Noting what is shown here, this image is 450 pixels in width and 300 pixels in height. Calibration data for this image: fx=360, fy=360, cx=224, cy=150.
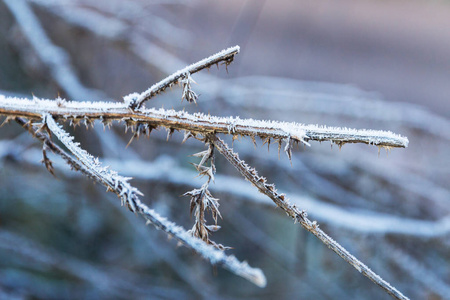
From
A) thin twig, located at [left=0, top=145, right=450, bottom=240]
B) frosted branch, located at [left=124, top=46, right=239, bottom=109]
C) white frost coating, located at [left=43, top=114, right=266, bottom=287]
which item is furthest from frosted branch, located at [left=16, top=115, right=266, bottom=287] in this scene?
thin twig, located at [left=0, top=145, right=450, bottom=240]

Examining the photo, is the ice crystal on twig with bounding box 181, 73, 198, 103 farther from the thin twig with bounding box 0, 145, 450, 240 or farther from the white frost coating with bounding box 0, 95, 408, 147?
the thin twig with bounding box 0, 145, 450, 240

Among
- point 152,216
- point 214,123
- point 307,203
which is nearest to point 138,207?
point 152,216

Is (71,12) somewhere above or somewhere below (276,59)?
below

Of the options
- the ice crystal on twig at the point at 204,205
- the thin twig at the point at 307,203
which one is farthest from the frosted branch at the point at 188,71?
the thin twig at the point at 307,203

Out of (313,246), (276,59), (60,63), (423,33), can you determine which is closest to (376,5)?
(423,33)

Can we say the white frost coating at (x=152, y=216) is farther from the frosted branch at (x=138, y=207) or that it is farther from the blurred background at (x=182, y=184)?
the blurred background at (x=182, y=184)

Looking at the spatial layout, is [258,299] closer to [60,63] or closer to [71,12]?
[60,63]
